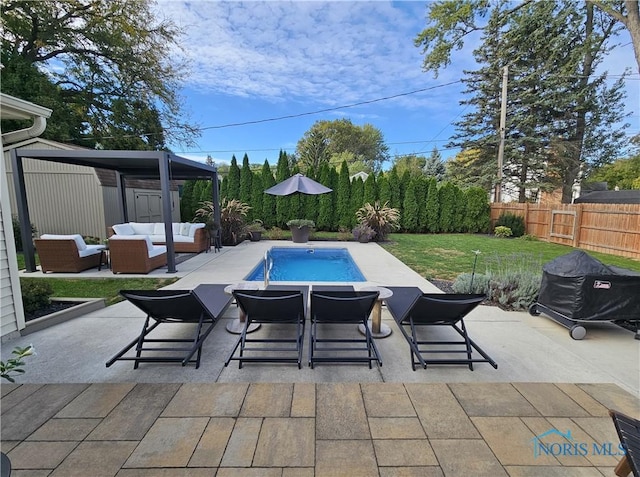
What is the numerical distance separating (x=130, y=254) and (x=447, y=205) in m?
13.0

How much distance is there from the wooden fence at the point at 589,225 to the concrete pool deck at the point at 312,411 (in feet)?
26.6

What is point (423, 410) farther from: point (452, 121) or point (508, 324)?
point (452, 121)

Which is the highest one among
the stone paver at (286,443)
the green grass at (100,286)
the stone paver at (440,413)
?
the stone paver at (286,443)

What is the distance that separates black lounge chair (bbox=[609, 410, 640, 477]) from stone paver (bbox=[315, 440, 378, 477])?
1.20 metres

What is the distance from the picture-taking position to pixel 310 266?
799cm

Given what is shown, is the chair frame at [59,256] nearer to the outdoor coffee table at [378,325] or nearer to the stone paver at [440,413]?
the outdoor coffee table at [378,325]

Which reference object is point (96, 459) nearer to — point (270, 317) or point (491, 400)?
point (270, 317)

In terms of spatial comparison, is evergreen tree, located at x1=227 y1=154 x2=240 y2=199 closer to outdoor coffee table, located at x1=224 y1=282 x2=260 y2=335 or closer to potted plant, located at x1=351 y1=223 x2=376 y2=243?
potted plant, located at x1=351 y1=223 x2=376 y2=243

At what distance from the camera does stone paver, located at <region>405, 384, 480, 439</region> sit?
190cm

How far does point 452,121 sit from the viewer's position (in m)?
18.7

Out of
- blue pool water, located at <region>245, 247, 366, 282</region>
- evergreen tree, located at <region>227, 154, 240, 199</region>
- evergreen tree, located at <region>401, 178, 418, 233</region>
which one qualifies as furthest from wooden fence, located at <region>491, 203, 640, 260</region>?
evergreen tree, located at <region>227, 154, 240, 199</region>

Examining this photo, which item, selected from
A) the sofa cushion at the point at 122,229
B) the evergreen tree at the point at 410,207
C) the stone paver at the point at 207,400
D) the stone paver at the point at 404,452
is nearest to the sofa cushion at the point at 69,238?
the sofa cushion at the point at 122,229

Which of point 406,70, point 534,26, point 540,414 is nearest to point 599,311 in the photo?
point 540,414

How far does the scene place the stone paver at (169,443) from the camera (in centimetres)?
165
